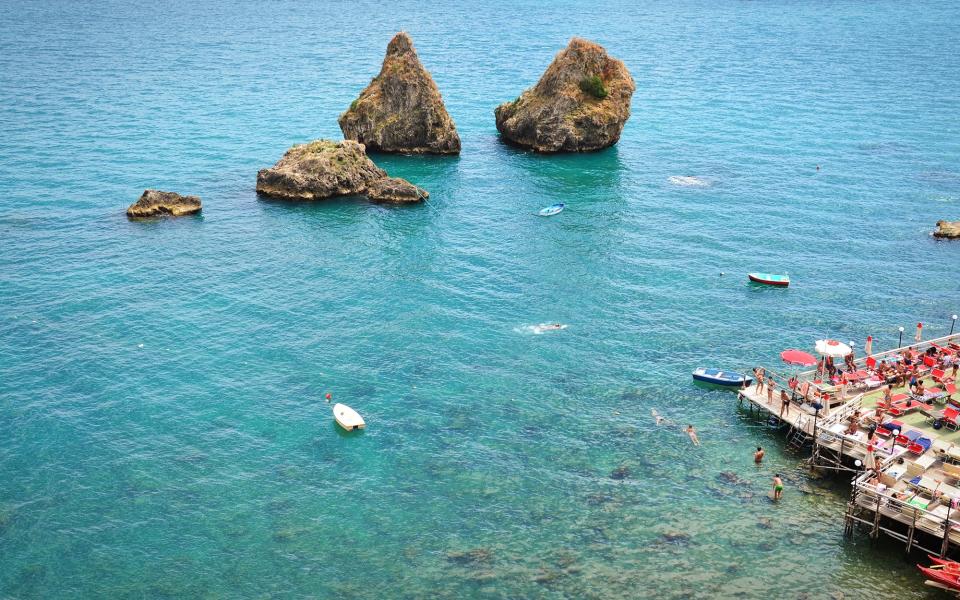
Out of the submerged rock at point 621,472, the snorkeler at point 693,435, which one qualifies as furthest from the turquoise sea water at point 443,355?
the snorkeler at point 693,435

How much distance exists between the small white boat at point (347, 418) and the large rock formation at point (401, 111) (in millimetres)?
65715

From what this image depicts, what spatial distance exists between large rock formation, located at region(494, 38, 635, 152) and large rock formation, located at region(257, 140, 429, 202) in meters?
26.0

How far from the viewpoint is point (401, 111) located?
11912 centimetres

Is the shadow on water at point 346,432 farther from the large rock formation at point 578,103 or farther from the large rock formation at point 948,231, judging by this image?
the large rock formation at point 578,103

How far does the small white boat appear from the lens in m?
59.8

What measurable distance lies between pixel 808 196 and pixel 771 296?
3137 cm

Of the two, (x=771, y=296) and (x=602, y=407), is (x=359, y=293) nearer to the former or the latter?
(x=602, y=407)

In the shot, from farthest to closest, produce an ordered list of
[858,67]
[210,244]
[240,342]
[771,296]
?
[858,67] < [210,244] < [771,296] < [240,342]

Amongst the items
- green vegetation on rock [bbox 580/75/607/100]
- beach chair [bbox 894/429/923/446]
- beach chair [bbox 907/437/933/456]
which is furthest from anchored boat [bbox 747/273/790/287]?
green vegetation on rock [bbox 580/75/607/100]

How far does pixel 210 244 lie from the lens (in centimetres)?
9088

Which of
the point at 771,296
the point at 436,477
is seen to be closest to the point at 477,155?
the point at 771,296

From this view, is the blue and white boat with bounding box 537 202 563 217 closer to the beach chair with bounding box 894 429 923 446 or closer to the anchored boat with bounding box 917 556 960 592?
the beach chair with bounding box 894 429 923 446

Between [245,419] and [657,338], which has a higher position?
[657,338]

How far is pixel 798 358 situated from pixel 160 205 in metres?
70.1
